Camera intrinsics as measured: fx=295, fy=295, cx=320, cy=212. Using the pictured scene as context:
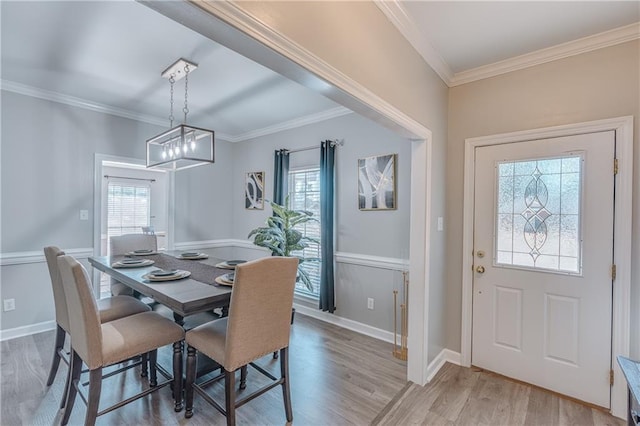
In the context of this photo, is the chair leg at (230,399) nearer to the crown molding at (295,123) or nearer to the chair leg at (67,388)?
the chair leg at (67,388)

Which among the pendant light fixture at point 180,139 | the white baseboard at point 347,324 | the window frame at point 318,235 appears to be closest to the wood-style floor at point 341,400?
the white baseboard at point 347,324

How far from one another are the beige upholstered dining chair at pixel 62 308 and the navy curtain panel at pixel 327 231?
5.98 feet

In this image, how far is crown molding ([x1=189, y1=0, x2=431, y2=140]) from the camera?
97 cm

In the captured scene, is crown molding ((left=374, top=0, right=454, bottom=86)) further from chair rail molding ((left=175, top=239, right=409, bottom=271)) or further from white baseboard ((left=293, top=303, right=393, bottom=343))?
white baseboard ((left=293, top=303, right=393, bottom=343))

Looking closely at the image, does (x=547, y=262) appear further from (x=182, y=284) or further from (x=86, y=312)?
(x=86, y=312)

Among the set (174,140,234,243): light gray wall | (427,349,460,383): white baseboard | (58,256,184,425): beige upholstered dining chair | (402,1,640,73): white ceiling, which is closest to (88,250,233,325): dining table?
(58,256,184,425): beige upholstered dining chair

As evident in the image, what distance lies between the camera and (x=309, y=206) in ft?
12.7

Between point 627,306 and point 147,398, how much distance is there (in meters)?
3.37

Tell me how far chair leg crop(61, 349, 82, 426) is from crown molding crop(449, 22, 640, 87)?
3588 millimetres

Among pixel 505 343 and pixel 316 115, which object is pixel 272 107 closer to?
pixel 316 115

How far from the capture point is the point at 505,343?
8.08 ft

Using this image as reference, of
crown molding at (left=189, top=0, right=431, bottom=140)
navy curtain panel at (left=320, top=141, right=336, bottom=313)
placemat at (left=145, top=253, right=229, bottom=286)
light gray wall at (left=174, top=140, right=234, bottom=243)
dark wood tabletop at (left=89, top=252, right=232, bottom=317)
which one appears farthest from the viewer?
light gray wall at (left=174, top=140, right=234, bottom=243)

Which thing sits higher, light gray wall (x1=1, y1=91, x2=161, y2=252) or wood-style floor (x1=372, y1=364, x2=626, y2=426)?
light gray wall (x1=1, y1=91, x2=161, y2=252)

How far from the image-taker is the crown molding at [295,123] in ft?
11.5
